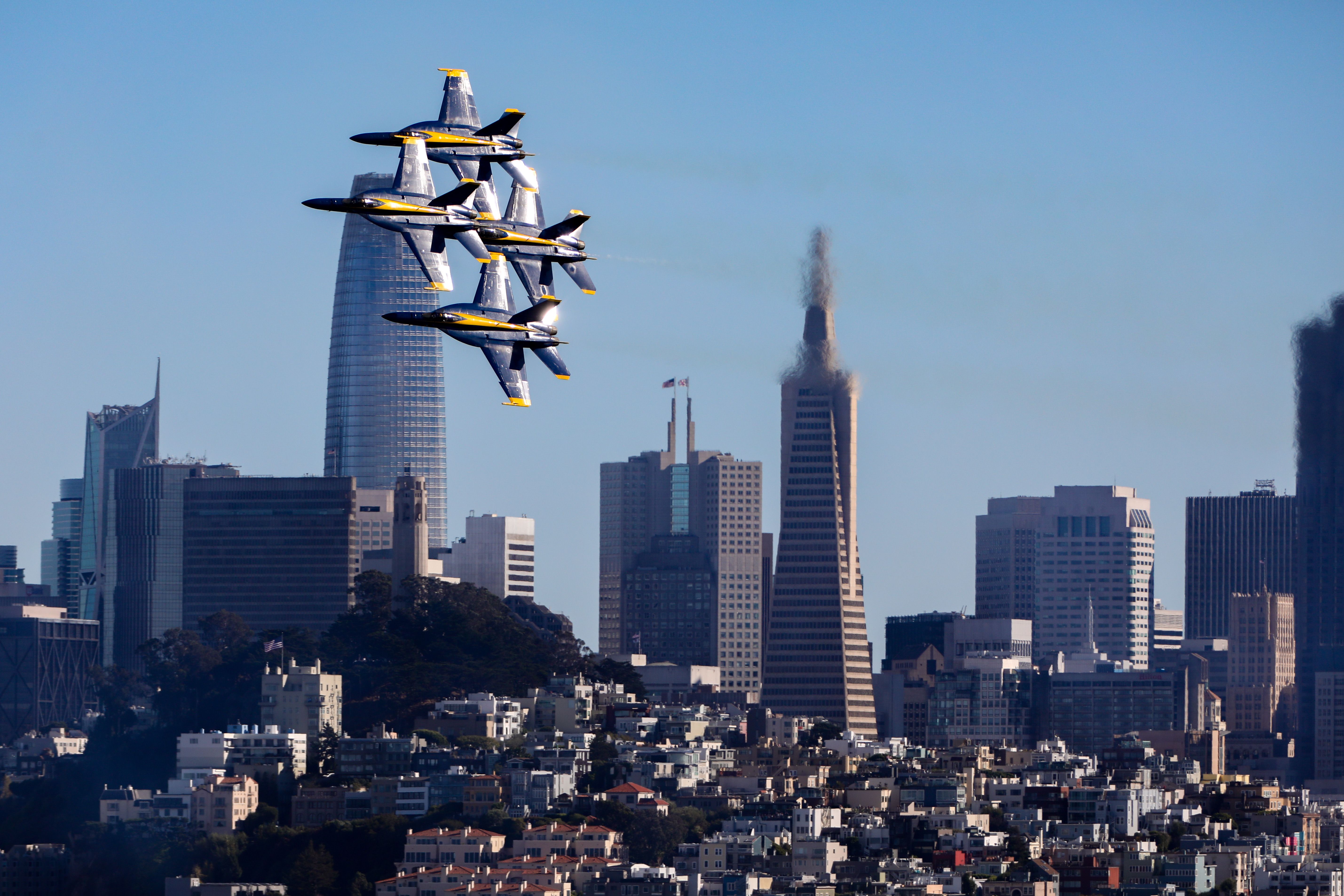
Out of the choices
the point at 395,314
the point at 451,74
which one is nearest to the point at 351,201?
the point at 395,314

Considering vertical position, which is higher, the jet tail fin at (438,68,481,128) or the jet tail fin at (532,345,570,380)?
the jet tail fin at (438,68,481,128)

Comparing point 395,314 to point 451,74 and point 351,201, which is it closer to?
point 351,201

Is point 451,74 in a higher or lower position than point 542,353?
higher
